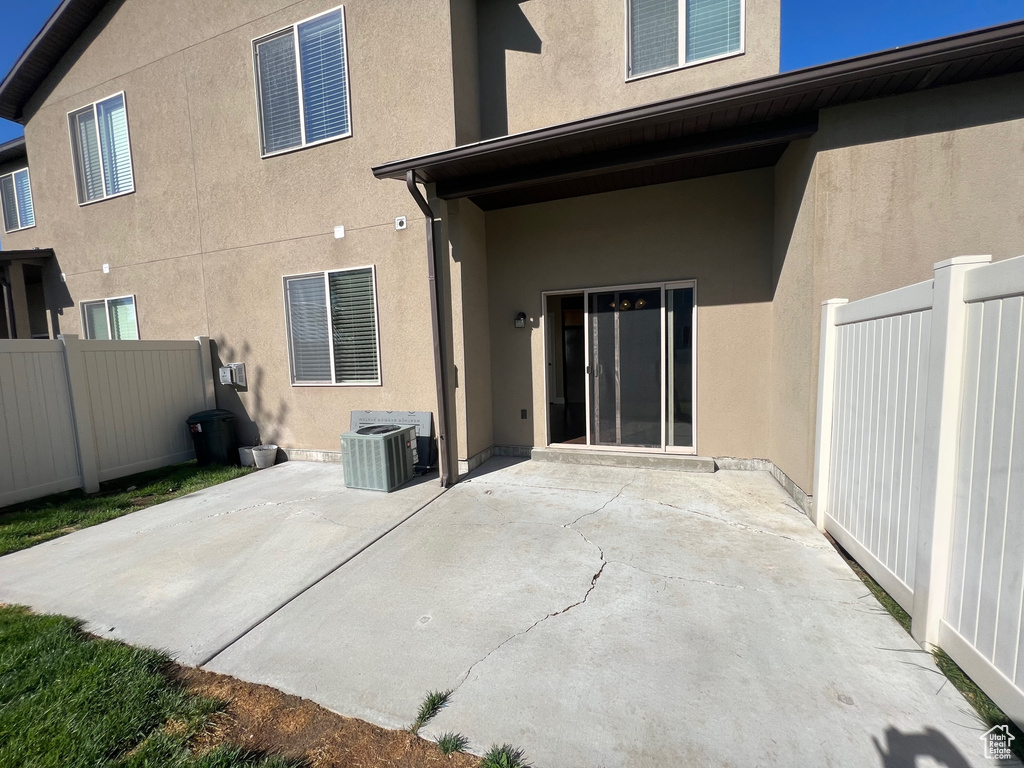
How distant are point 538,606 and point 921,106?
4691 mm

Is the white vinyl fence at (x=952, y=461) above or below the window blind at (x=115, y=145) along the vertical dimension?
below

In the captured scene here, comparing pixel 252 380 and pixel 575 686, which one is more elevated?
pixel 252 380

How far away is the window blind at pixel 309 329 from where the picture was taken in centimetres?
602

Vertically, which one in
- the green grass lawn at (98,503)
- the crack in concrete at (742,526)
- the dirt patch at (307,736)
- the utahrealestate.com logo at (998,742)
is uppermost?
the utahrealestate.com logo at (998,742)

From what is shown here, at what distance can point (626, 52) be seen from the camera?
512cm

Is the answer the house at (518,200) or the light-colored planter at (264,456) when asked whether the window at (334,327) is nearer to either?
the house at (518,200)

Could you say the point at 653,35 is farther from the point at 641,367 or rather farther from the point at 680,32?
the point at 641,367

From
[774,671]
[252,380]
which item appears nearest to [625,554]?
[774,671]

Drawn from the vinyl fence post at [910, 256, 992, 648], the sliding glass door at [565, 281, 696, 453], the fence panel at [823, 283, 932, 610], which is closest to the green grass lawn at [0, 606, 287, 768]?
the vinyl fence post at [910, 256, 992, 648]

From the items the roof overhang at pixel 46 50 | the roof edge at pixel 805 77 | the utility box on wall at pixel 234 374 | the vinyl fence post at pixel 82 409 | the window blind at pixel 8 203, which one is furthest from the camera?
the window blind at pixel 8 203

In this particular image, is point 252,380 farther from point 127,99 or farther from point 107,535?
point 127,99

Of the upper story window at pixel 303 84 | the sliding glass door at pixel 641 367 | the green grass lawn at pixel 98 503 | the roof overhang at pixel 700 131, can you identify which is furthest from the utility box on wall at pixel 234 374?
the sliding glass door at pixel 641 367

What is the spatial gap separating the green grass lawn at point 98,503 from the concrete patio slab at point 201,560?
0.27 m

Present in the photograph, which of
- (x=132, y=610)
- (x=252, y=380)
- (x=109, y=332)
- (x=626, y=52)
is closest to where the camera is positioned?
(x=132, y=610)
